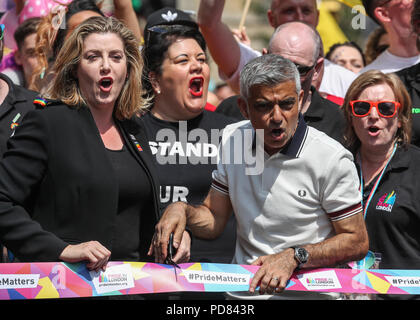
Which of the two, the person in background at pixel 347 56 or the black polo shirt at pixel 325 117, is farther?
the person in background at pixel 347 56

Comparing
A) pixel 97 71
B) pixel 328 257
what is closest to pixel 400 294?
pixel 328 257

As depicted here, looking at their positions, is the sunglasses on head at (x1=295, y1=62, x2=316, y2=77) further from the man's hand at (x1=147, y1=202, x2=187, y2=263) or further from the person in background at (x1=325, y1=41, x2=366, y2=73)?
the person in background at (x1=325, y1=41, x2=366, y2=73)

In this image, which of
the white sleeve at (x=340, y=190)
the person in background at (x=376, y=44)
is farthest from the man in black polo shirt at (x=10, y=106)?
the person in background at (x=376, y=44)

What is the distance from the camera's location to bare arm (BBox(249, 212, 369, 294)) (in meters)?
4.04

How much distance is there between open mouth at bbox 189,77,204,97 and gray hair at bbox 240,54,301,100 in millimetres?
1192

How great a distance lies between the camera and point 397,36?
6719mm

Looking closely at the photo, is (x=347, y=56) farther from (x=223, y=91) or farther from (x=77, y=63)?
(x=77, y=63)

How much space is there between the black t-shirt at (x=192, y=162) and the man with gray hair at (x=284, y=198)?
0.62 m

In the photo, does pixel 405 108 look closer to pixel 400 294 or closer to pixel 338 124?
pixel 338 124

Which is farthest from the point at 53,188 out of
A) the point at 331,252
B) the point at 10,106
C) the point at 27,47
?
the point at 27,47

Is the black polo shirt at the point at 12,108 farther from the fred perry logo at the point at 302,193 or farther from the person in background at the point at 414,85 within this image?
the person in background at the point at 414,85

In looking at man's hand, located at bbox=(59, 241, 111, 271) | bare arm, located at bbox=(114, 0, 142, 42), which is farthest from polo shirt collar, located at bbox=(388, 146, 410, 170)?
bare arm, located at bbox=(114, 0, 142, 42)

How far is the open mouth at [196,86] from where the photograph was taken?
18.2 ft
